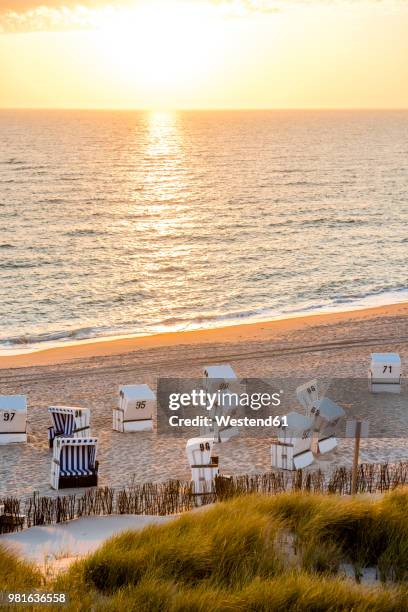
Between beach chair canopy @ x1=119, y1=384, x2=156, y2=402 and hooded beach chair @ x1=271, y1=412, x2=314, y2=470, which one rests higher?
beach chair canopy @ x1=119, y1=384, x2=156, y2=402

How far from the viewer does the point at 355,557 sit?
9.62 meters

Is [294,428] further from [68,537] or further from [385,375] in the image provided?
[68,537]

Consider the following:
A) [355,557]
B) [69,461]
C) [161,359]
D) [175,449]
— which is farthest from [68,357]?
[355,557]

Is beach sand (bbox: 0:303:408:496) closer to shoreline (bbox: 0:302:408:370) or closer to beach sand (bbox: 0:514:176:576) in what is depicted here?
shoreline (bbox: 0:302:408:370)

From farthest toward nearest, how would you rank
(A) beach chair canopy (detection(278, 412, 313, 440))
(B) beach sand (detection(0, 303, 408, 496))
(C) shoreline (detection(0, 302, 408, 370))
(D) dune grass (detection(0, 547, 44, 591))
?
(C) shoreline (detection(0, 302, 408, 370)) → (B) beach sand (detection(0, 303, 408, 496)) → (A) beach chair canopy (detection(278, 412, 313, 440)) → (D) dune grass (detection(0, 547, 44, 591))

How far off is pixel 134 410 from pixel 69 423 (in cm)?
165

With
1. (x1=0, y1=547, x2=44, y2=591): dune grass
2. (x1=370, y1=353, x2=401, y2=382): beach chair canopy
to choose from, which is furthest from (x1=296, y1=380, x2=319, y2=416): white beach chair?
(x1=0, y1=547, x2=44, y2=591): dune grass

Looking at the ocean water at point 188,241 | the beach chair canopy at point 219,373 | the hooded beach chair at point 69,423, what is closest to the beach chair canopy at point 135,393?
the hooded beach chair at point 69,423

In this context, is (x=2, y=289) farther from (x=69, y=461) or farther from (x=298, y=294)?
(x=69, y=461)

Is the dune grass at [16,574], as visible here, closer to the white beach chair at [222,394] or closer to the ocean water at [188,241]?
the white beach chair at [222,394]

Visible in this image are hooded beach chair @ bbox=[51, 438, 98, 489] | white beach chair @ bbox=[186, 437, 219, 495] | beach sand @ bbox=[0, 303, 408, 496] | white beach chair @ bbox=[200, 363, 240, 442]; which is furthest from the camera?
white beach chair @ bbox=[200, 363, 240, 442]

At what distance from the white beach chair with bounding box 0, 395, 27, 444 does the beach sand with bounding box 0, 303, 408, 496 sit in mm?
300

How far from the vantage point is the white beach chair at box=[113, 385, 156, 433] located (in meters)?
19.5

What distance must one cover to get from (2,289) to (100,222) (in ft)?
78.1
